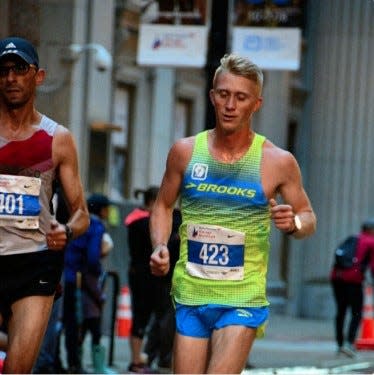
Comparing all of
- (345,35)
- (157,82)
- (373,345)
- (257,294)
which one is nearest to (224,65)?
(257,294)

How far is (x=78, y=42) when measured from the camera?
25094 mm

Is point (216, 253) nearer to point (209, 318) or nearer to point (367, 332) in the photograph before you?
point (209, 318)

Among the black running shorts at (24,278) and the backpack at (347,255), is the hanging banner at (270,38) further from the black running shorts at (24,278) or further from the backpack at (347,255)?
the black running shorts at (24,278)

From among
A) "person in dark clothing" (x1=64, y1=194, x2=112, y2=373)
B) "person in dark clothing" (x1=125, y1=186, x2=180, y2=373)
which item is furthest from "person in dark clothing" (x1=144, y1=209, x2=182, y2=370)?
"person in dark clothing" (x1=64, y1=194, x2=112, y2=373)

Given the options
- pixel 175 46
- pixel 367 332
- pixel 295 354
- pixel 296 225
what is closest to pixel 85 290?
pixel 175 46

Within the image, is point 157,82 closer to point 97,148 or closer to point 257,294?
point 97,148

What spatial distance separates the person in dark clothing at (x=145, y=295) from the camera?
16.0m

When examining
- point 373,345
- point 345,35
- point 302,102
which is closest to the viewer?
point 373,345

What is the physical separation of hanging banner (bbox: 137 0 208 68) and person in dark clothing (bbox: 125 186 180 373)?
238 centimetres

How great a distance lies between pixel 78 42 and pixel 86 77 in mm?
577

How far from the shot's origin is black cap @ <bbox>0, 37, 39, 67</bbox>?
8.38m

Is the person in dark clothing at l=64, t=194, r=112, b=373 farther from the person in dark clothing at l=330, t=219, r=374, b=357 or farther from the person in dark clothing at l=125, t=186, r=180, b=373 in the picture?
the person in dark clothing at l=330, t=219, r=374, b=357

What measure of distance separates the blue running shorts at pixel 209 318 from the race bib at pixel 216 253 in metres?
0.16

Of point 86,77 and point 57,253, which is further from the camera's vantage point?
point 86,77
